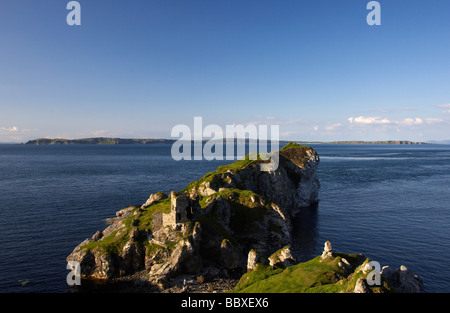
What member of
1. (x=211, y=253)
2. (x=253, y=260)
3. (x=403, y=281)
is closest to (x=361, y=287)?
(x=403, y=281)

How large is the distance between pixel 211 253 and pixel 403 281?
31.3 metres

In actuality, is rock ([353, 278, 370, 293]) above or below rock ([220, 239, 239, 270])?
above

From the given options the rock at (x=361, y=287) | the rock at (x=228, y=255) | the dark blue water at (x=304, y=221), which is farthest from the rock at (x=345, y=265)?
the dark blue water at (x=304, y=221)

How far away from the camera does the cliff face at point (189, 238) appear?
47719 mm

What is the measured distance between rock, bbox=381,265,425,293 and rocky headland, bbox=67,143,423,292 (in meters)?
0.09

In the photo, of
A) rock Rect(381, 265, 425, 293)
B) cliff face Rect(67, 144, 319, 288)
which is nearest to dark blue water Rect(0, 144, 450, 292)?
cliff face Rect(67, 144, 319, 288)

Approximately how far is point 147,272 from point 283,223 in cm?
2961

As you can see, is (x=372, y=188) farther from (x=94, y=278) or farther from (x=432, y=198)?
(x=94, y=278)

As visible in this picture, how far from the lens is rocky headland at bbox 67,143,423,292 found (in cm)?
3422

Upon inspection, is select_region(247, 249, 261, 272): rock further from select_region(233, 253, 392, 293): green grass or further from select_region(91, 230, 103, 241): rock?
select_region(91, 230, 103, 241): rock

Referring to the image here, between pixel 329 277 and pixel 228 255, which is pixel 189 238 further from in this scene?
pixel 329 277


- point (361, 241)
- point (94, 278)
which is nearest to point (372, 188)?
point (361, 241)

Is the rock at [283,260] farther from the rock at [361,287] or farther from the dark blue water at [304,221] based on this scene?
the rock at [361,287]

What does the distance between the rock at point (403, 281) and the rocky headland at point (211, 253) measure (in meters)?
0.09
